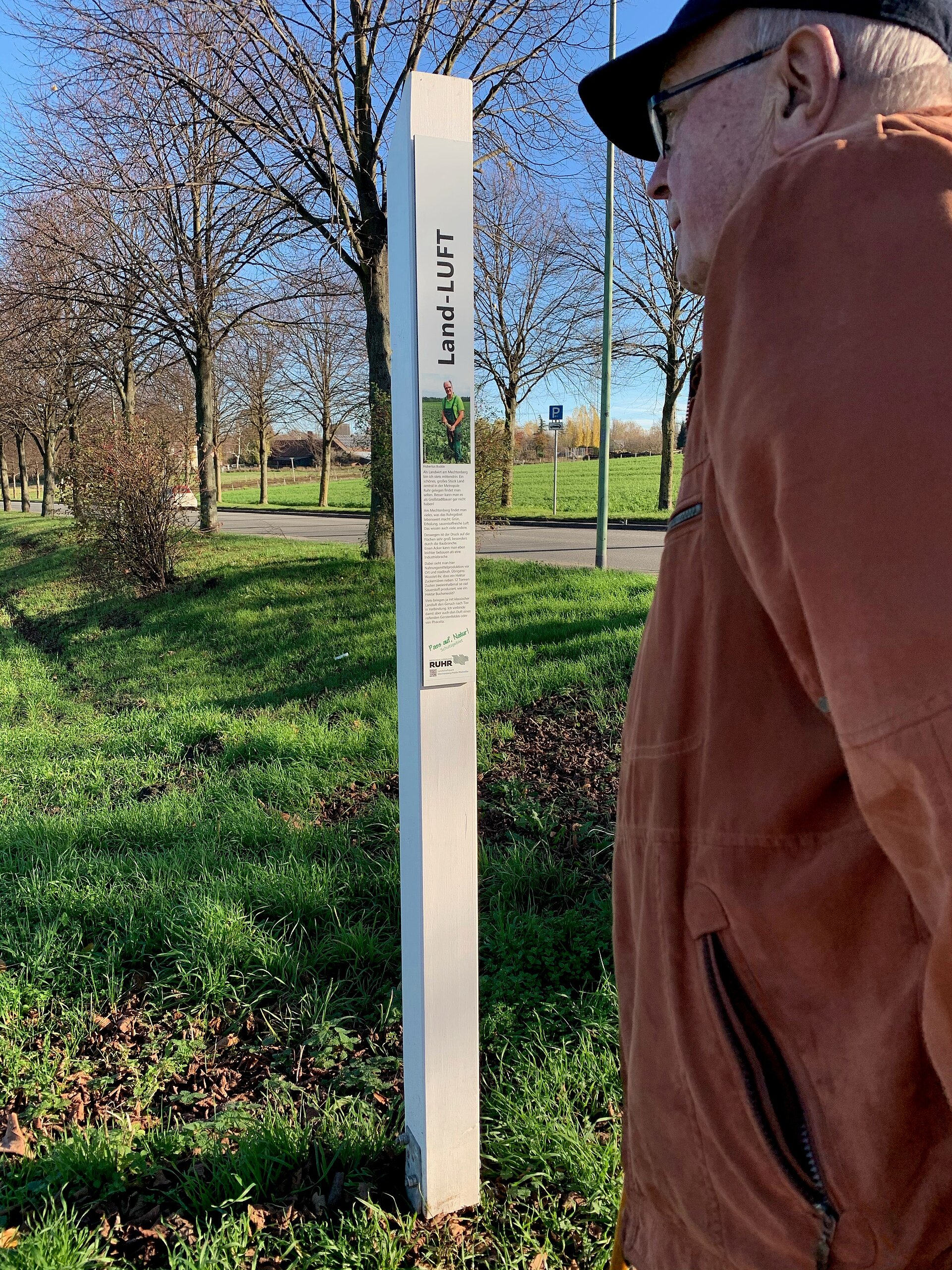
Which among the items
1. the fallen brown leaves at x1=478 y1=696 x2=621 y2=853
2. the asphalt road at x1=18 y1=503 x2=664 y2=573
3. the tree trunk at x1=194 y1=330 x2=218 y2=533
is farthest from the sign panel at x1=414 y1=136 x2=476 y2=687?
the tree trunk at x1=194 y1=330 x2=218 y2=533

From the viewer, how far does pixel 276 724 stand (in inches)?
225

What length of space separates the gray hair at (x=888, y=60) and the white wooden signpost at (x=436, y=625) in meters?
1.18

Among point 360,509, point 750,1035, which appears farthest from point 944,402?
point 360,509

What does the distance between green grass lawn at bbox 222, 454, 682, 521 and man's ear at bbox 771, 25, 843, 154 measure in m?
18.4

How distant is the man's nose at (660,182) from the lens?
3.34 ft

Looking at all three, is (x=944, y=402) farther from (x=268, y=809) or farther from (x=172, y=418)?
(x=172, y=418)

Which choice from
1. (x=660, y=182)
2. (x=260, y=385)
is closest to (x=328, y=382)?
(x=260, y=385)

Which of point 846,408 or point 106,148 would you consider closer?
point 846,408

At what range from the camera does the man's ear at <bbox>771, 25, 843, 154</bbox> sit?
0.76 metres

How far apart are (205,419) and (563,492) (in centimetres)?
1918

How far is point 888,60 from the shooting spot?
759mm

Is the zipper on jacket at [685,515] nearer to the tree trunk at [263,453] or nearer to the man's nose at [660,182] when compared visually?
the man's nose at [660,182]

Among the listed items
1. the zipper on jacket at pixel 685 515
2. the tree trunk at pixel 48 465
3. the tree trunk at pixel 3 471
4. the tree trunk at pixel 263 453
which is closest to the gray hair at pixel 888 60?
the zipper on jacket at pixel 685 515

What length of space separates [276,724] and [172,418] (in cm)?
1273
